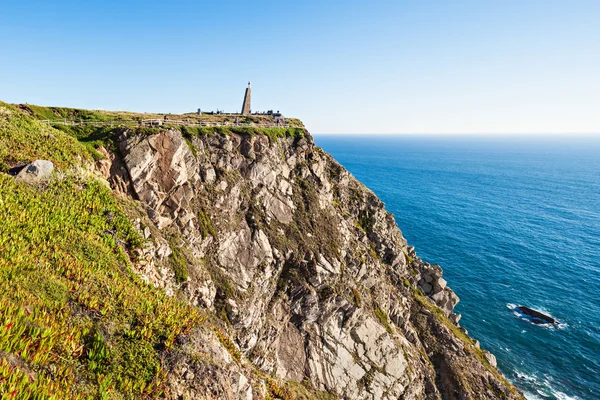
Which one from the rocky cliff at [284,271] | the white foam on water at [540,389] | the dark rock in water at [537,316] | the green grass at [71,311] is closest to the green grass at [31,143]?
the rocky cliff at [284,271]

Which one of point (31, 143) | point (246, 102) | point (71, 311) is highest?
point (246, 102)

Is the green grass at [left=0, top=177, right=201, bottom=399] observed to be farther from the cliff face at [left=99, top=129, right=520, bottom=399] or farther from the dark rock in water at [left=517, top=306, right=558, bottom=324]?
the dark rock in water at [left=517, top=306, right=558, bottom=324]

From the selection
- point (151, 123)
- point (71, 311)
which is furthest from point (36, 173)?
point (151, 123)

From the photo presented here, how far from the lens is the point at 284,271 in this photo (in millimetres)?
39594

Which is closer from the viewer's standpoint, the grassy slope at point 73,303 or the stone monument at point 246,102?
the grassy slope at point 73,303

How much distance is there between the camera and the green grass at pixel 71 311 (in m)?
8.80

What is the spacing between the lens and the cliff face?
31.7m

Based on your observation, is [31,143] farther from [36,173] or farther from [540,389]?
[540,389]

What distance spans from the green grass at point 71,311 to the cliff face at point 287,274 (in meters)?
7.02

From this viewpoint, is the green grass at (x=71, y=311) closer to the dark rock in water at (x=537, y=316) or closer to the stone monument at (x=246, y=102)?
the stone monument at (x=246, y=102)

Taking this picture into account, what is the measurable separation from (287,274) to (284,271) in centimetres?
60

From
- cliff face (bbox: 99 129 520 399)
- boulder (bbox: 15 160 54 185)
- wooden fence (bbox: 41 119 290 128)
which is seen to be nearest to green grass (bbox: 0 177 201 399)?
boulder (bbox: 15 160 54 185)

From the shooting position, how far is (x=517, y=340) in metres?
49.6

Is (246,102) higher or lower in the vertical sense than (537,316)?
higher
